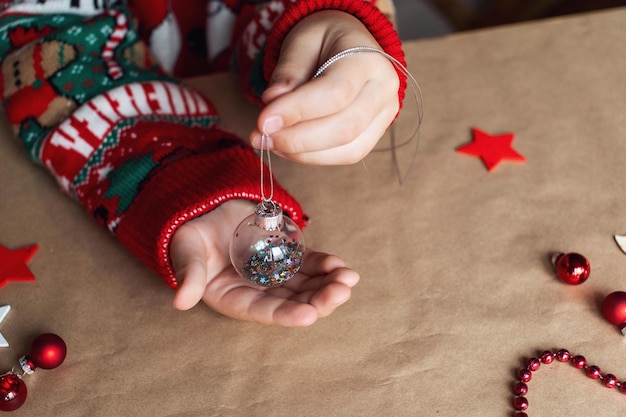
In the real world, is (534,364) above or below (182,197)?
below

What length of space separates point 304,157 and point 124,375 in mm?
217

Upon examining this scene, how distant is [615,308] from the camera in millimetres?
500

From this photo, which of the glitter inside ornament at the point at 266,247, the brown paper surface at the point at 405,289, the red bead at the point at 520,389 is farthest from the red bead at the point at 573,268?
the glitter inside ornament at the point at 266,247

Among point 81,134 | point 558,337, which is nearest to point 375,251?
point 558,337

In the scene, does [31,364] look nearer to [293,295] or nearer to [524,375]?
[293,295]

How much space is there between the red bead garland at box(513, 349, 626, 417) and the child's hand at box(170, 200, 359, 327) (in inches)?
5.5

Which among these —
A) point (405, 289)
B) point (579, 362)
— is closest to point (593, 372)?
point (579, 362)

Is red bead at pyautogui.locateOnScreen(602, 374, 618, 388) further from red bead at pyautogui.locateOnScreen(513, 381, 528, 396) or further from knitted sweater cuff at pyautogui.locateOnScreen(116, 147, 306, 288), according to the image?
knitted sweater cuff at pyautogui.locateOnScreen(116, 147, 306, 288)

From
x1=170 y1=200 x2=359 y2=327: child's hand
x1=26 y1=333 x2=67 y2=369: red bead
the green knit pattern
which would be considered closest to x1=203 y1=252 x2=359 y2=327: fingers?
x1=170 y1=200 x2=359 y2=327: child's hand

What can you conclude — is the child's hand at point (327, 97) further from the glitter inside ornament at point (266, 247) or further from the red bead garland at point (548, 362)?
the red bead garland at point (548, 362)

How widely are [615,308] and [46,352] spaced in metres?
0.44

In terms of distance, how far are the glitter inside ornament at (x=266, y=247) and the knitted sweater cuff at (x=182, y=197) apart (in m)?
0.06

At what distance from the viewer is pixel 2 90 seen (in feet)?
2.27

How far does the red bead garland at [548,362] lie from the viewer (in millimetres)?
457
